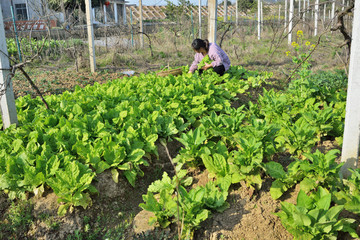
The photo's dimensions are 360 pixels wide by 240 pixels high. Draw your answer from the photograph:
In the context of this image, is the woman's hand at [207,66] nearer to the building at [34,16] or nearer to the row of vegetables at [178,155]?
the row of vegetables at [178,155]

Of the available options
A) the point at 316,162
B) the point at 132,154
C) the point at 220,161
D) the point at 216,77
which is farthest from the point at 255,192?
the point at 216,77

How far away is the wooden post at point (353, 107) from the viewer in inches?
107

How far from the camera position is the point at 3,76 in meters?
3.91

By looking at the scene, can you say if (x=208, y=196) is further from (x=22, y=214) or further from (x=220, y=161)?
(x=22, y=214)

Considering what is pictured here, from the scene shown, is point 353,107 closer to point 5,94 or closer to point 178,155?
point 178,155

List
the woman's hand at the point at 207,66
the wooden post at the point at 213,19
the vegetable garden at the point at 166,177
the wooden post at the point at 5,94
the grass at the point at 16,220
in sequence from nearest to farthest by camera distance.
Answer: the vegetable garden at the point at 166,177 → the grass at the point at 16,220 → the wooden post at the point at 5,94 → the woman's hand at the point at 207,66 → the wooden post at the point at 213,19

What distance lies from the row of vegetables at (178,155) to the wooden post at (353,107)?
6.8 inches

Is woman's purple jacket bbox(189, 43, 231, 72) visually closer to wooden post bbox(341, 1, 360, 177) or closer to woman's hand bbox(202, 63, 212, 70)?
woman's hand bbox(202, 63, 212, 70)

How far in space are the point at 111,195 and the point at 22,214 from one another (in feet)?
2.72

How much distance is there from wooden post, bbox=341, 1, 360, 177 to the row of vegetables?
0.57ft

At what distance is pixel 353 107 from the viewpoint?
2824 mm

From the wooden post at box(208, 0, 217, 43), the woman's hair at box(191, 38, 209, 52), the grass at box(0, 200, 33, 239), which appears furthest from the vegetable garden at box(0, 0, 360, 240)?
the wooden post at box(208, 0, 217, 43)

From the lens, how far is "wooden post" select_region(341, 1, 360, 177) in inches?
107

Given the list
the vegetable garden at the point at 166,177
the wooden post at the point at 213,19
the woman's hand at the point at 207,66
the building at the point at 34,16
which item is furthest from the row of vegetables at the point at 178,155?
the wooden post at the point at 213,19
